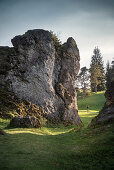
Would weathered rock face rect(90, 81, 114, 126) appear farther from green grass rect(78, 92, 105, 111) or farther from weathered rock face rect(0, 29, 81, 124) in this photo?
green grass rect(78, 92, 105, 111)

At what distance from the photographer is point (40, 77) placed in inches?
870

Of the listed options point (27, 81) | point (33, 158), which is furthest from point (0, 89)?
point (33, 158)

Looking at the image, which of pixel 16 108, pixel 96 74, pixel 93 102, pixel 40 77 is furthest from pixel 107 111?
pixel 96 74

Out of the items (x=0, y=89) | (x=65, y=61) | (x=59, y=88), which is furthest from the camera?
(x=65, y=61)

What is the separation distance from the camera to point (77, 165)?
5.48 metres

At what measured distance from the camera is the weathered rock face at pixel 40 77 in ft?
66.9

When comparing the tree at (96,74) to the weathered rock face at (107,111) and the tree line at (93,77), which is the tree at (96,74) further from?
the weathered rock face at (107,111)

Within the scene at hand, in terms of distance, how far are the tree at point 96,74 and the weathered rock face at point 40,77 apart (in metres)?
48.0

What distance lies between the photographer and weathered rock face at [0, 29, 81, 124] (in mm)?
20406

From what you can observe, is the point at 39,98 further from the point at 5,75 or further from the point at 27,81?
the point at 5,75

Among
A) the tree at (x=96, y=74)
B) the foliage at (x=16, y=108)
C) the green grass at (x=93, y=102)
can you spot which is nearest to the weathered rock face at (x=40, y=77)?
the foliage at (x=16, y=108)

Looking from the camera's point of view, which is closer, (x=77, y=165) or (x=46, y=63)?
(x=77, y=165)

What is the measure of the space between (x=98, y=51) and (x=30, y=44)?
83.8 meters

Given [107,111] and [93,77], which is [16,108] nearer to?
[107,111]
